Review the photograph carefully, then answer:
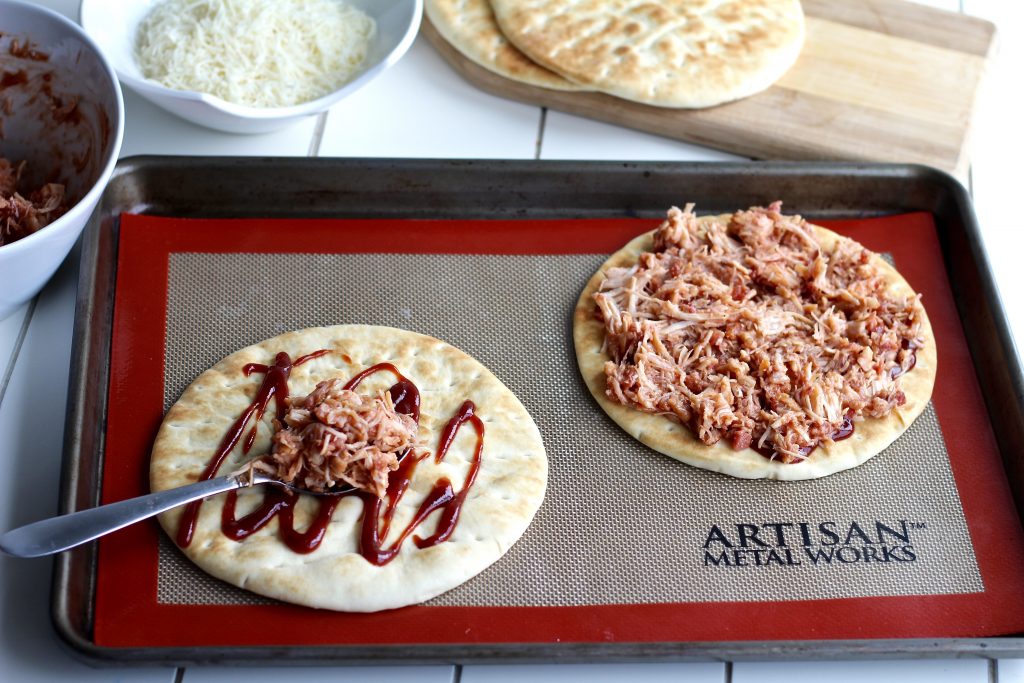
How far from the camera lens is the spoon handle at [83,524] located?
1.88 meters

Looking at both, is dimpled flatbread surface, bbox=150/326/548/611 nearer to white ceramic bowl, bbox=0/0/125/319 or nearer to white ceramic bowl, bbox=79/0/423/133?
white ceramic bowl, bbox=0/0/125/319

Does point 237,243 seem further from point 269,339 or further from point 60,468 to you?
point 60,468

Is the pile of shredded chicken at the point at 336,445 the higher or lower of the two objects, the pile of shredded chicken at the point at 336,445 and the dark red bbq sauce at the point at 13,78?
the lower

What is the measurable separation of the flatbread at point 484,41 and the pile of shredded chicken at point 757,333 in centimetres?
71

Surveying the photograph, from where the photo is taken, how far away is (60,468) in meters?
2.18

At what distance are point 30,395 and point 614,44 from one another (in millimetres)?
1908

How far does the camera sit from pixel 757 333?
240 cm

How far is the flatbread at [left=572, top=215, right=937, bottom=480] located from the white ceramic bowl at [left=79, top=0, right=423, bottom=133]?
0.89 meters

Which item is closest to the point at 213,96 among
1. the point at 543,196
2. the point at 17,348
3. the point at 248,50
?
the point at 248,50

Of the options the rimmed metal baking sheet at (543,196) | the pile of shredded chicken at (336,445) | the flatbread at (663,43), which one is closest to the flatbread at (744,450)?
the rimmed metal baking sheet at (543,196)

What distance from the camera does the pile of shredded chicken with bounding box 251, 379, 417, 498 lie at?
6.67 ft

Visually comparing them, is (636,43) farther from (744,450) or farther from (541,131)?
(744,450)

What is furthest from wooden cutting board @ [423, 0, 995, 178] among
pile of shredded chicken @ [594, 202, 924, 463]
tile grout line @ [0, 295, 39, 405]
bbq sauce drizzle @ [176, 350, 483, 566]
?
tile grout line @ [0, 295, 39, 405]

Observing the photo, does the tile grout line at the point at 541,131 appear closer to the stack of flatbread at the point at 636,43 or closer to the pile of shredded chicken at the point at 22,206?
the stack of flatbread at the point at 636,43
